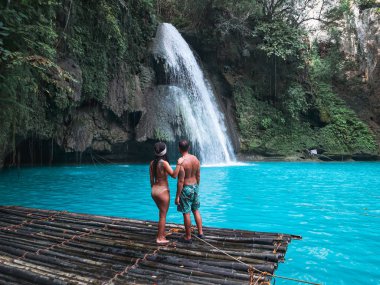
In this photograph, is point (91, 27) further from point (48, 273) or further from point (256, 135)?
point (48, 273)

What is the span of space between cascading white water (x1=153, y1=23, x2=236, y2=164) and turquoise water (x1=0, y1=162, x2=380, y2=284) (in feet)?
17.9

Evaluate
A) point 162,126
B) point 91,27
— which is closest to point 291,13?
point 162,126

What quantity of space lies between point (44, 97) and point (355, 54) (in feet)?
70.4

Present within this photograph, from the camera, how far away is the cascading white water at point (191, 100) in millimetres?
18391

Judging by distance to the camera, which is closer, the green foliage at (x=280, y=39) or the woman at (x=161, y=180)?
the woman at (x=161, y=180)

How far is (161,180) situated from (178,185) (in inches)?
8.4

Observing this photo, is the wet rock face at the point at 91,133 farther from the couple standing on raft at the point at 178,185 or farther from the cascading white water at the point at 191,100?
the couple standing on raft at the point at 178,185

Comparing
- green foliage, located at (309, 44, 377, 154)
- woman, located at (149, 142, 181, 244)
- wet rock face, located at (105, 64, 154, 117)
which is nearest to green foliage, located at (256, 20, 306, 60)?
green foliage, located at (309, 44, 377, 154)

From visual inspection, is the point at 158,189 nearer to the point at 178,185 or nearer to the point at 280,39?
the point at 178,185

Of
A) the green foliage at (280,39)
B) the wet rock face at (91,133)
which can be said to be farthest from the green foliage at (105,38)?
the green foliage at (280,39)

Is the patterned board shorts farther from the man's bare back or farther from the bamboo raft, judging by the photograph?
the bamboo raft

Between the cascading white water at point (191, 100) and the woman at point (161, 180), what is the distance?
13924mm

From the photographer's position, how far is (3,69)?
228 inches

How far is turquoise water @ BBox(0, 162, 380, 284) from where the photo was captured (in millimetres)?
4582
